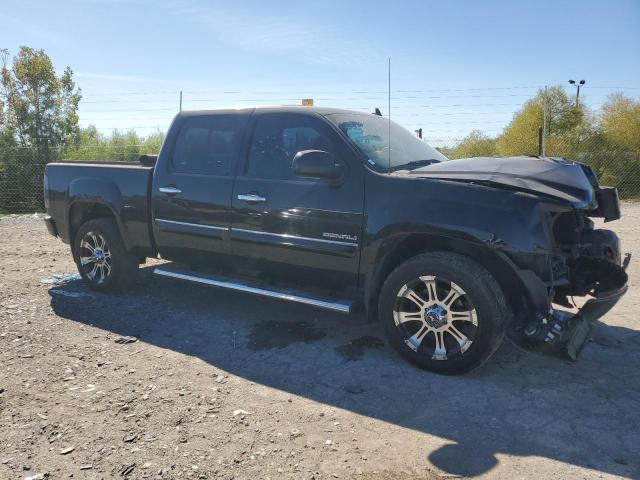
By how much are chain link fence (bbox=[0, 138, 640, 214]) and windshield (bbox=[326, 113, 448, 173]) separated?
7.44m

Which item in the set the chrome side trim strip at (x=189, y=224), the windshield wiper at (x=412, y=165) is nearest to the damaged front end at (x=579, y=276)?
the windshield wiper at (x=412, y=165)

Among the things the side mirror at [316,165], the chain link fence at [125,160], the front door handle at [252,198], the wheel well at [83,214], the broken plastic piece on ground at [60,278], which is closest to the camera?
the side mirror at [316,165]

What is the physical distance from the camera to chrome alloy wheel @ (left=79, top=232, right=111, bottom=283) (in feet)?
18.7

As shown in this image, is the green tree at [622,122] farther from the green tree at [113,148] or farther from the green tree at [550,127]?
the green tree at [113,148]

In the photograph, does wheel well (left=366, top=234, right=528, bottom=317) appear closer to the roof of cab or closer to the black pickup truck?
the black pickup truck

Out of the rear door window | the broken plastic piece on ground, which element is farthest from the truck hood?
the broken plastic piece on ground

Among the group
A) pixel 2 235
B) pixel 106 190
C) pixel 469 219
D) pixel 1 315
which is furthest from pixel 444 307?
pixel 2 235

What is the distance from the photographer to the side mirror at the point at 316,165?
155 inches

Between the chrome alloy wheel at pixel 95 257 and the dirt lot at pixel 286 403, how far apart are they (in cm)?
73

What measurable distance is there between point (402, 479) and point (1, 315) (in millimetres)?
4340

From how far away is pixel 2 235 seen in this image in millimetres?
10016

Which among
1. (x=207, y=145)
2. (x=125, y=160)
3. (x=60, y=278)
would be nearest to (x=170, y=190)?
(x=207, y=145)

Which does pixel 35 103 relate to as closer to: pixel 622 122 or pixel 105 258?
pixel 105 258

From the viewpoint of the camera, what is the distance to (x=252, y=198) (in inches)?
175
